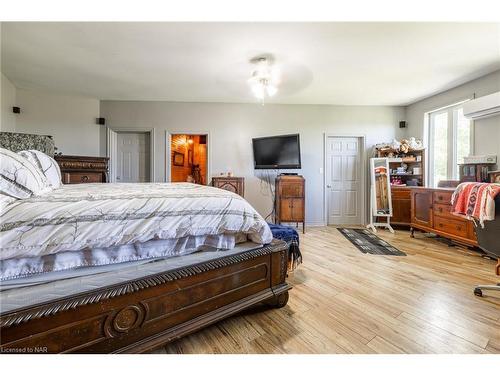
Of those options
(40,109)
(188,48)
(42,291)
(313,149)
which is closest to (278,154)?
(313,149)

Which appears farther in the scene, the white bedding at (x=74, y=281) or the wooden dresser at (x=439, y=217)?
the wooden dresser at (x=439, y=217)

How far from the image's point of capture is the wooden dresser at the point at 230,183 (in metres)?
4.37

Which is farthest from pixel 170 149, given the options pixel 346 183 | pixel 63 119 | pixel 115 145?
pixel 346 183

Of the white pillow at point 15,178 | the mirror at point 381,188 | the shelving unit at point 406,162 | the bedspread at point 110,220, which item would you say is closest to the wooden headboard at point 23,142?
the white pillow at point 15,178

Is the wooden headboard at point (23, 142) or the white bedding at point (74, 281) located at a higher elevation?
the wooden headboard at point (23, 142)

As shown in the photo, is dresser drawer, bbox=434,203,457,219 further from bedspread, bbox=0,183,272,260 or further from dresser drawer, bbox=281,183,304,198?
bedspread, bbox=0,183,272,260

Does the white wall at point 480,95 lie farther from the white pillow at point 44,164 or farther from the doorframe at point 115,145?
the doorframe at point 115,145

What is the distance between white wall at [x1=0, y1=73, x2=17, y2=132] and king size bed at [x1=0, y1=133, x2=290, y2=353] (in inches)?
142

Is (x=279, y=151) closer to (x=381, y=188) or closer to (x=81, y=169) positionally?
(x=381, y=188)

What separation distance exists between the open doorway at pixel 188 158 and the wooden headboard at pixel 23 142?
9.77ft

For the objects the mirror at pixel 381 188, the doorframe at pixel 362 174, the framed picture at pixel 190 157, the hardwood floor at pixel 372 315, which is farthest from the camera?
the framed picture at pixel 190 157

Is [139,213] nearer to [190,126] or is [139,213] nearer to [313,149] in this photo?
[190,126]

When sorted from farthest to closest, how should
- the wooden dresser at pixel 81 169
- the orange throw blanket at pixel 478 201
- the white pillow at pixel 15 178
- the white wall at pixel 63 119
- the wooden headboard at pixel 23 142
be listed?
the white wall at pixel 63 119 < the wooden dresser at pixel 81 169 < the wooden headboard at pixel 23 142 < the orange throw blanket at pixel 478 201 < the white pillow at pixel 15 178

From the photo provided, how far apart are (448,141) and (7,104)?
294 inches
